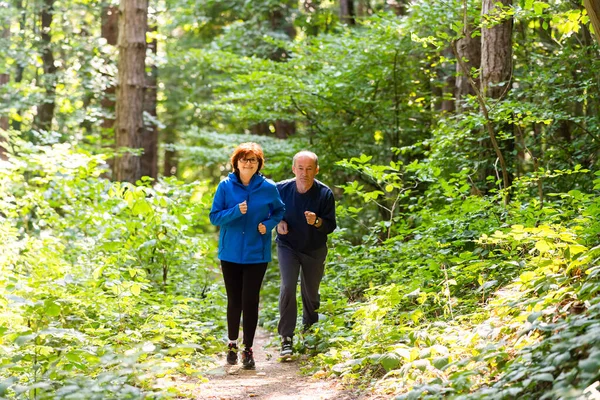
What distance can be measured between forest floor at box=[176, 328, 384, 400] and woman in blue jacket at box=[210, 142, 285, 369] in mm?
322

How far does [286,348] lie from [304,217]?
53.9 inches

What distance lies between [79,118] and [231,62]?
517cm

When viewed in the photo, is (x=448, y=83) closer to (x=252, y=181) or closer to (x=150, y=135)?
(x=252, y=181)

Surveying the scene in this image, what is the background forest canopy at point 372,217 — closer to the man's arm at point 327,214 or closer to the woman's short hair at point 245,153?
the man's arm at point 327,214

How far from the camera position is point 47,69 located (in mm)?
17359

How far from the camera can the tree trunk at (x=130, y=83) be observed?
11.8 meters

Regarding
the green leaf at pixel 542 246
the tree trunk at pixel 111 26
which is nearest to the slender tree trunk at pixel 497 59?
the green leaf at pixel 542 246

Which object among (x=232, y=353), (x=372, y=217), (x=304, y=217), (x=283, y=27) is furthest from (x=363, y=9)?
(x=232, y=353)

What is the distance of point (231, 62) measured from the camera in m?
14.1

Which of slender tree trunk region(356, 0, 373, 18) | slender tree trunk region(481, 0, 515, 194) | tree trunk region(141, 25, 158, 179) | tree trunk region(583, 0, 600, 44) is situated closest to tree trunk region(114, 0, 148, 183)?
slender tree trunk region(481, 0, 515, 194)

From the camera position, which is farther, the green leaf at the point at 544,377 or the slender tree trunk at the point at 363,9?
the slender tree trunk at the point at 363,9

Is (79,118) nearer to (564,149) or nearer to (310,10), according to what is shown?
(310,10)

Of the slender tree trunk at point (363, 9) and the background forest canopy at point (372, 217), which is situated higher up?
the slender tree trunk at point (363, 9)

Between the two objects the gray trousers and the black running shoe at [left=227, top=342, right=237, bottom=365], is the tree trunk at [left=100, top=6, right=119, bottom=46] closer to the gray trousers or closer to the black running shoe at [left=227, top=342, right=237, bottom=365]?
the gray trousers
